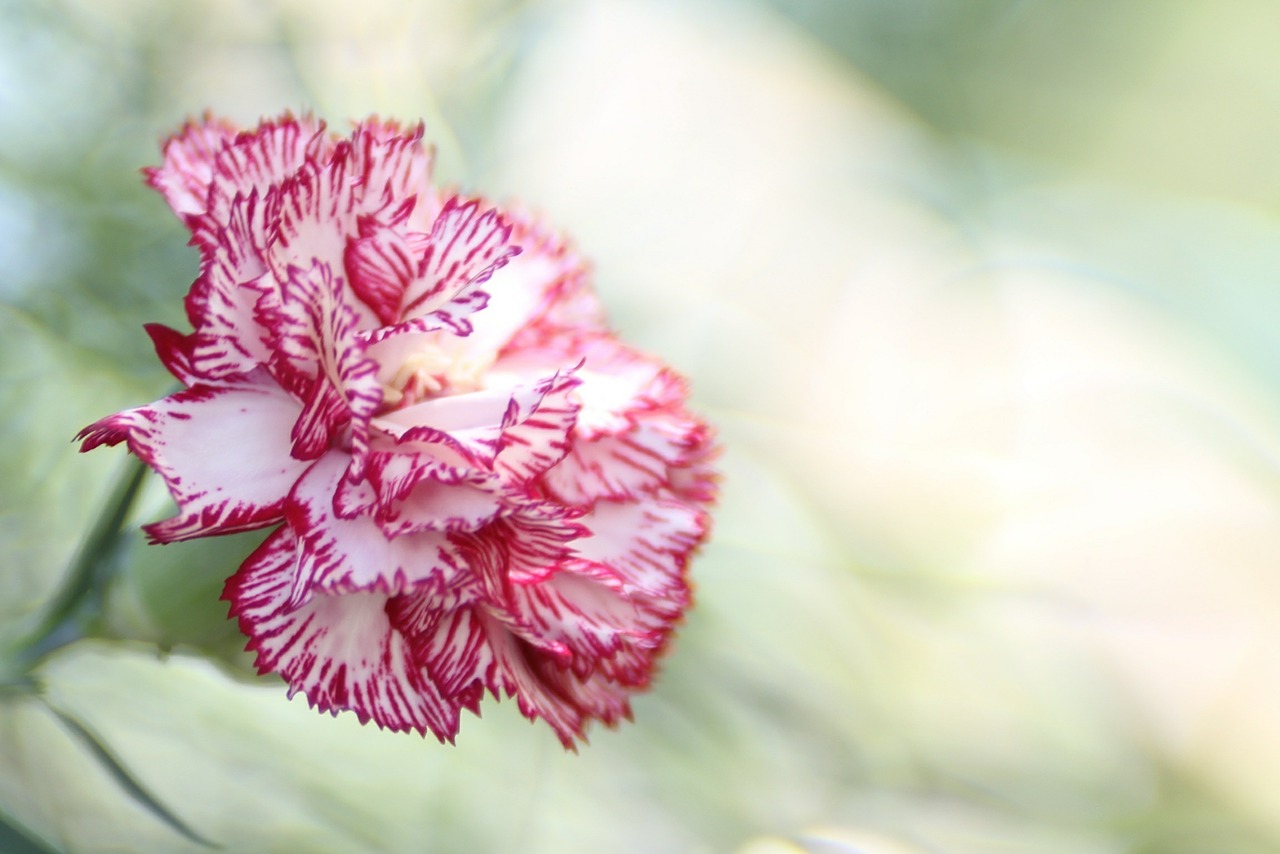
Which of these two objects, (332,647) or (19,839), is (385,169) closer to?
(332,647)

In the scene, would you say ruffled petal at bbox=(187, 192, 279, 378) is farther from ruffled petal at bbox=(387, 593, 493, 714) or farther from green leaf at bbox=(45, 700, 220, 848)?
green leaf at bbox=(45, 700, 220, 848)

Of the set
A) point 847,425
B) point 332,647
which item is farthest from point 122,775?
point 847,425

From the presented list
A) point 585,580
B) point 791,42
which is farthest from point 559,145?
point 585,580

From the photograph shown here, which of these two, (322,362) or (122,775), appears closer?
(322,362)

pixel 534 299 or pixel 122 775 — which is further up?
pixel 534 299

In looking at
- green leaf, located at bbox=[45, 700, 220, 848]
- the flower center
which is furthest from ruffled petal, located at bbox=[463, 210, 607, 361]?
green leaf, located at bbox=[45, 700, 220, 848]

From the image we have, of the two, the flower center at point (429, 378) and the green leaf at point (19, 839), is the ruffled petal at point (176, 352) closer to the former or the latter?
the flower center at point (429, 378)
